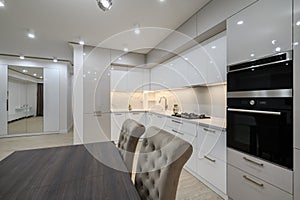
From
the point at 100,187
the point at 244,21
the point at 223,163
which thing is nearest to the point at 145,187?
the point at 100,187

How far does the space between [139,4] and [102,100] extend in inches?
95.8

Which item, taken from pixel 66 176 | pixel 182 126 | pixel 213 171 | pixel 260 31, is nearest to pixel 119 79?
pixel 182 126

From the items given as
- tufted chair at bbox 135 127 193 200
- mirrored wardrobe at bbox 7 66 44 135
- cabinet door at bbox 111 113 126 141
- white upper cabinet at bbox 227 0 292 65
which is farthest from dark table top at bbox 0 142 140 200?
mirrored wardrobe at bbox 7 66 44 135

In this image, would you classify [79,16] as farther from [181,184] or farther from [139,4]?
[181,184]

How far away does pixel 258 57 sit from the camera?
151 centimetres

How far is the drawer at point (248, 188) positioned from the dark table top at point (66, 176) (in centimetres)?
130

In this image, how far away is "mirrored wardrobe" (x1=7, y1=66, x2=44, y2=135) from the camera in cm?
518

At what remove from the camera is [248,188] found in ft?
5.18

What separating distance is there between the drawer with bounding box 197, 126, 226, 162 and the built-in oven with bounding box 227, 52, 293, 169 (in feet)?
0.43

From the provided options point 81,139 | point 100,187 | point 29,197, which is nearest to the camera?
point 29,197

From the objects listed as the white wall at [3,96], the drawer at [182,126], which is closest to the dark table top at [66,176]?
the drawer at [182,126]

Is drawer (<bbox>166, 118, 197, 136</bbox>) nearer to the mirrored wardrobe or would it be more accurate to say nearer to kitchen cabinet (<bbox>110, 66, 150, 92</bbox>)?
kitchen cabinet (<bbox>110, 66, 150, 92</bbox>)

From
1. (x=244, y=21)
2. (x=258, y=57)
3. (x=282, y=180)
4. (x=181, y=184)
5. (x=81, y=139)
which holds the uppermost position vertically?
(x=244, y=21)

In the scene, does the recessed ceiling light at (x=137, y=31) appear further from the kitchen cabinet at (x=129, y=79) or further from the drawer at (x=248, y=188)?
the drawer at (x=248, y=188)
